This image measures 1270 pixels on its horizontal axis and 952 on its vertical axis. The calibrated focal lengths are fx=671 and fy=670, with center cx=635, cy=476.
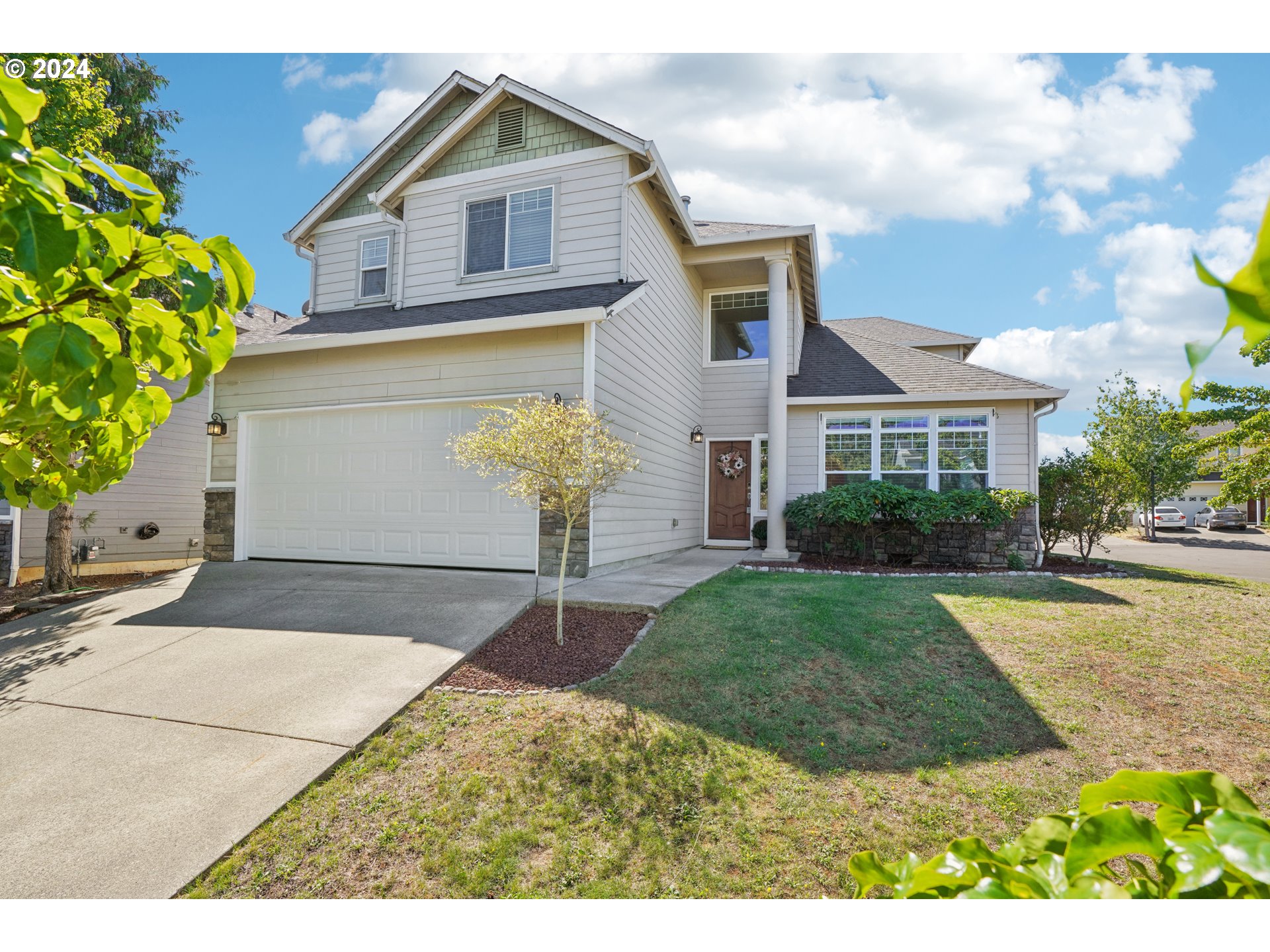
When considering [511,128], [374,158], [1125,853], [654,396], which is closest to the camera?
[1125,853]

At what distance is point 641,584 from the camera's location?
7.46 meters

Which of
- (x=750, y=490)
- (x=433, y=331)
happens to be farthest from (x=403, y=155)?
(x=750, y=490)

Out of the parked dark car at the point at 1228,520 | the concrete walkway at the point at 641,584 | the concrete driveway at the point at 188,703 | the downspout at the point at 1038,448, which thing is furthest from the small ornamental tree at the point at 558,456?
the parked dark car at the point at 1228,520

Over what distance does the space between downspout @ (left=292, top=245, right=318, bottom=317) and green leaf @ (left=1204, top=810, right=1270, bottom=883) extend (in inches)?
508

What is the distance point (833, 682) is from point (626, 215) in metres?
6.76

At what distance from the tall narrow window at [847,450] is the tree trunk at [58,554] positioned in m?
11.6

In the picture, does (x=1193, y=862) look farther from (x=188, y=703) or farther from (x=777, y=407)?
(x=777, y=407)

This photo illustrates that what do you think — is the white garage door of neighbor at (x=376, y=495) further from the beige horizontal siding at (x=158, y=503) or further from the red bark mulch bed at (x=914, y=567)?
the red bark mulch bed at (x=914, y=567)

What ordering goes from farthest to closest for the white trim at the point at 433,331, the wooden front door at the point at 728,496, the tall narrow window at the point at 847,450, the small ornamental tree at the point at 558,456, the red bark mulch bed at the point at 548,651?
the wooden front door at the point at 728,496, the tall narrow window at the point at 847,450, the white trim at the point at 433,331, the small ornamental tree at the point at 558,456, the red bark mulch bed at the point at 548,651

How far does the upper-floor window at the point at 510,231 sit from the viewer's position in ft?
31.3

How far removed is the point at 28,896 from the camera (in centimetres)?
261

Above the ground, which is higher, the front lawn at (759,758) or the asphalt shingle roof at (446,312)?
the asphalt shingle roof at (446,312)

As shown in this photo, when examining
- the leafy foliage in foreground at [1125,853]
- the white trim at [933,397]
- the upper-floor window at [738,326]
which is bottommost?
the leafy foliage in foreground at [1125,853]

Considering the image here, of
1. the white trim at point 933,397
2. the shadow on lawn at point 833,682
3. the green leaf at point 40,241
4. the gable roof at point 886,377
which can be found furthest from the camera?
the gable roof at point 886,377
